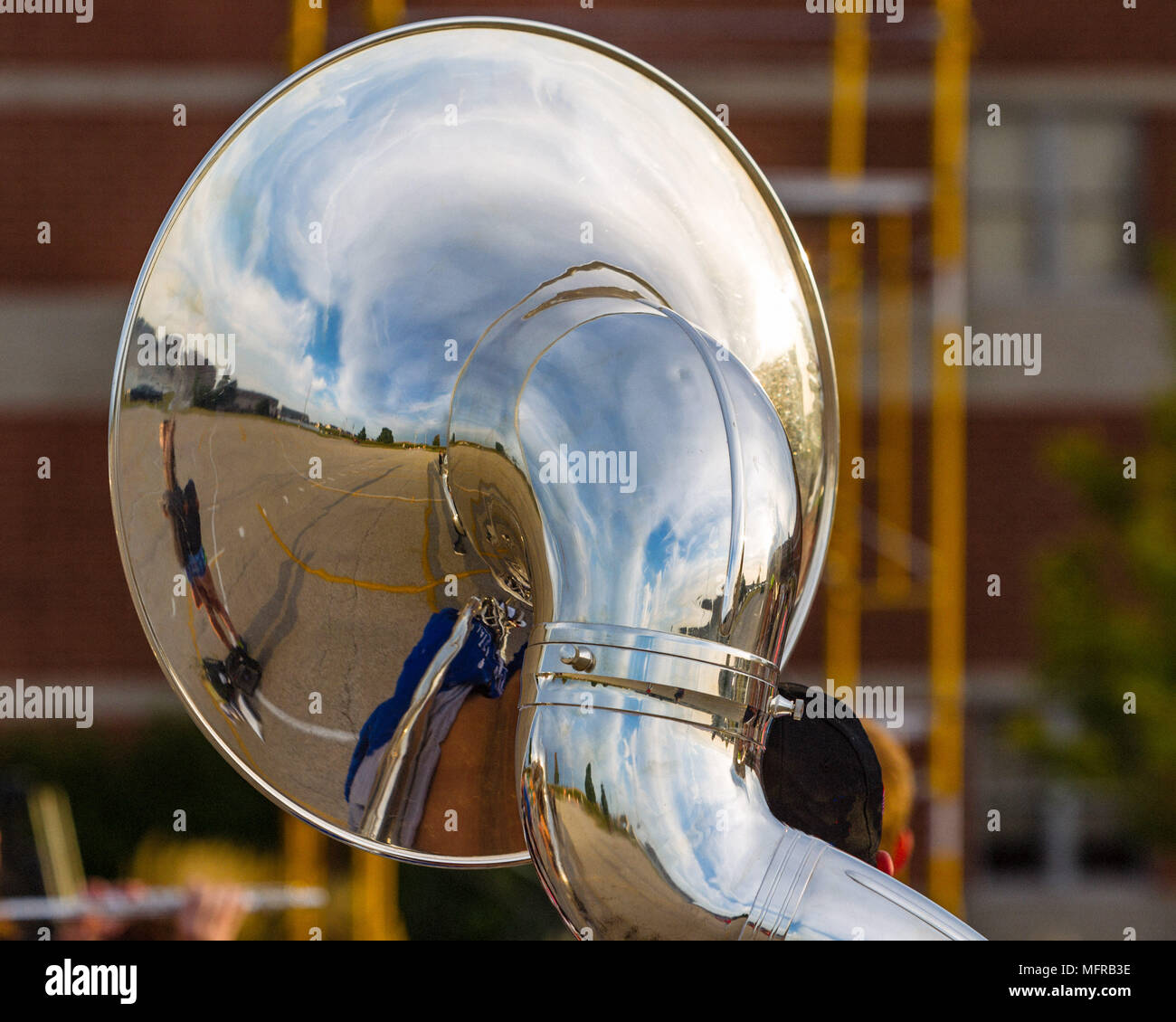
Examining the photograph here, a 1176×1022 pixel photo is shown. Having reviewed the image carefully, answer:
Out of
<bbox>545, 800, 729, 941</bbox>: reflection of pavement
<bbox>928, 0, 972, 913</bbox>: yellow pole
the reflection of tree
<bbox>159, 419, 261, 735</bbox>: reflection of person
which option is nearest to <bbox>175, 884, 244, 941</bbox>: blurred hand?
<bbox>928, 0, 972, 913</bbox>: yellow pole

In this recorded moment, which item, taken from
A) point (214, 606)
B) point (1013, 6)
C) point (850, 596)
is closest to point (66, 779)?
Answer: point (850, 596)

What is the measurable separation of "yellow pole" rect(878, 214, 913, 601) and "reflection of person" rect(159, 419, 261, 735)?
4.77 meters

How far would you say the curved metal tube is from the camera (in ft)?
2.81

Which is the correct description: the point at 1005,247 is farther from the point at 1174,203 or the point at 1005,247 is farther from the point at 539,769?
the point at 539,769

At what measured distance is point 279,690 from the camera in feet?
3.56

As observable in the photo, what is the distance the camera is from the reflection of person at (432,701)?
106 centimetres

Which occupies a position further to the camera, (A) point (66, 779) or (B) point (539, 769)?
(A) point (66, 779)

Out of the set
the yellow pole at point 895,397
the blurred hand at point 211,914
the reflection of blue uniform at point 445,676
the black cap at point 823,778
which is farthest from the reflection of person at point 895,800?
the yellow pole at point 895,397

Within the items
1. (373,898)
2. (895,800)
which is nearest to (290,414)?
(895,800)

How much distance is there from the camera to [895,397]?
661 centimetres

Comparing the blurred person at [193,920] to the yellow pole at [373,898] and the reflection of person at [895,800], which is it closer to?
the yellow pole at [373,898]

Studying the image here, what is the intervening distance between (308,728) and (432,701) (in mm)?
96

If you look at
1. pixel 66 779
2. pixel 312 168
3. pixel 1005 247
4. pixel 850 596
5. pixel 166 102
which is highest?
pixel 166 102
